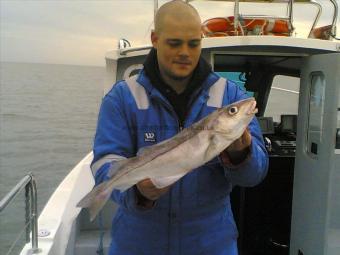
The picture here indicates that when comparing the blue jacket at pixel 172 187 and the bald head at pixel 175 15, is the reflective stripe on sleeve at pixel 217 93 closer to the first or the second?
the blue jacket at pixel 172 187

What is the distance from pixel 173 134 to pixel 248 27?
Answer: 10.0 feet

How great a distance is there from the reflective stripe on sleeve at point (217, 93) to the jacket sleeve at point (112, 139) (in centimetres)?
48

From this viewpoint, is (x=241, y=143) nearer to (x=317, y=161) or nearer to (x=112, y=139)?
(x=112, y=139)

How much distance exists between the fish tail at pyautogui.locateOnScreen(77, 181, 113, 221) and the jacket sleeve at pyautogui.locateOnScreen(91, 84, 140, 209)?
4.3 inches

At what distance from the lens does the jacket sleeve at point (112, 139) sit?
8.12ft

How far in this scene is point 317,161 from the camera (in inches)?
166

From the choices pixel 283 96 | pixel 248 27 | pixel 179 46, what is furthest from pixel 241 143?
pixel 283 96

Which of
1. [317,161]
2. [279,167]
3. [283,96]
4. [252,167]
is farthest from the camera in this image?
[283,96]

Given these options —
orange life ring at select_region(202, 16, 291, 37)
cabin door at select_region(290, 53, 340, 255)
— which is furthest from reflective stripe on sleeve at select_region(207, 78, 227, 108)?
orange life ring at select_region(202, 16, 291, 37)

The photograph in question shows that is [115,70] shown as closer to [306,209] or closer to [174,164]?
[306,209]

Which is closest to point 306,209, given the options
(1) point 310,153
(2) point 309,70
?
(1) point 310,153

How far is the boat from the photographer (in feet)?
13.5

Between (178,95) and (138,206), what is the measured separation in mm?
704

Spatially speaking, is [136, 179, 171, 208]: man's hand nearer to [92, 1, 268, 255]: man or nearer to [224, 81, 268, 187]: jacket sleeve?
[92, 1, 268, 255]: man
